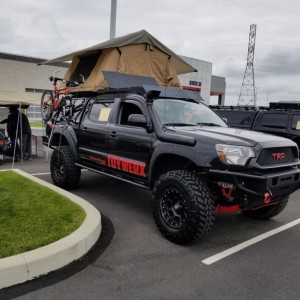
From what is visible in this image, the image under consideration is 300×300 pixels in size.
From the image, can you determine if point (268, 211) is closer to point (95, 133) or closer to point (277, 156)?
point (277, 156)

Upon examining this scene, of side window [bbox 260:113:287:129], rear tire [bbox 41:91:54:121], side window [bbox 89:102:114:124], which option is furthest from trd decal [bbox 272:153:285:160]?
rear tire [bbox 41:91:54:121]

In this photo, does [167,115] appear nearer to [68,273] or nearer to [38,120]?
[68,273]

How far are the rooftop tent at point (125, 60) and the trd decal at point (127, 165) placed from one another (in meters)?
2.34

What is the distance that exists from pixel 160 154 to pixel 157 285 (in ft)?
6.50

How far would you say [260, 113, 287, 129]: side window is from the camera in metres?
10.0

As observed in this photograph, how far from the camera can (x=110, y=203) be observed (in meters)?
6.62

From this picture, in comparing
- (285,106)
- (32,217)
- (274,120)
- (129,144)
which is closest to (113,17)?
(285,106)

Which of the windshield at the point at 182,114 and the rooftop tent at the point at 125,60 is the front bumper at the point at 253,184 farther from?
the rooftop tent at the point at 125,60

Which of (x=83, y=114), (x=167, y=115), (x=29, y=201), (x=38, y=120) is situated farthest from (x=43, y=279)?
(x=38, y=120)

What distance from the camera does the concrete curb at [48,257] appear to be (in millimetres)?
3471

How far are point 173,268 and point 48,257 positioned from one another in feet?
4.36

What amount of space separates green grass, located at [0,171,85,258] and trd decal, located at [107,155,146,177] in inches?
37.6

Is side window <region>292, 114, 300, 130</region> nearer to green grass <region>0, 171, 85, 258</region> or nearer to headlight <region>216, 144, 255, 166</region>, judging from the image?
headlight <region>216, 144, 255, 166</region>

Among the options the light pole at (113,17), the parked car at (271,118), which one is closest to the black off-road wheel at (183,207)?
the parked car at (271,118)
